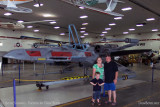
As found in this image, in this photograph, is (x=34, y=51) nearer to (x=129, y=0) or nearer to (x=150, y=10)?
(x=129, y=0)

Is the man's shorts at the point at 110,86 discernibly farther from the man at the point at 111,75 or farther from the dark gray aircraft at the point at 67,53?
the dark gray aircraft at the point at 67,53

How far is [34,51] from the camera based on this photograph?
271 inches

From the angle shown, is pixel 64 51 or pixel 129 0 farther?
pixel 129 0

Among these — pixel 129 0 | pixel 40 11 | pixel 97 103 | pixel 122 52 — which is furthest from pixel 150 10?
pixel 97 103

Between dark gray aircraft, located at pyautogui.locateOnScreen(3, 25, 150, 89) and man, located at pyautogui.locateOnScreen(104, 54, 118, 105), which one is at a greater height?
dark gray aircraft, located at pyautogui.locateOnScreen(3, 25, 150, 89)

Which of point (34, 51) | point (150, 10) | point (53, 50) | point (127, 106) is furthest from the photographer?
point (150, 10)

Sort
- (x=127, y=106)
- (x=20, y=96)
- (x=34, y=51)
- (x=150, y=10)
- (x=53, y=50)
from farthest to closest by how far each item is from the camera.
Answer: (x=150, y=10), (x=53, y=50), (x=34, y=51), (x=20, y=96), (x=127, y=106)

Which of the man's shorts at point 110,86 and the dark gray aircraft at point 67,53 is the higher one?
the dark gray aircraft at point 67,53

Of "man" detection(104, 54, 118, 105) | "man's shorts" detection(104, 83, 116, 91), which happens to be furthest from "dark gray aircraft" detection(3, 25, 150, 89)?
"man's shorts" detection(104, 83, 116, 91)

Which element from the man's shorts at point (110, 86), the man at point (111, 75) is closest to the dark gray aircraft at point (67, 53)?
the man at point (111, 75)

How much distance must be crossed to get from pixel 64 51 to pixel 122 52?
360cm

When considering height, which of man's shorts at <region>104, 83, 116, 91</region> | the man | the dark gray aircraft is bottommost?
man's shorts at <region>104, 83, 116, 91</region>

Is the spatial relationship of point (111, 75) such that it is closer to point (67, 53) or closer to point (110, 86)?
point (110, 86)

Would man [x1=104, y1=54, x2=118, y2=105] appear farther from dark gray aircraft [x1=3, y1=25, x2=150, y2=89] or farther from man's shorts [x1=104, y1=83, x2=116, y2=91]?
dark gray aircraft [x1=3, y1=25, x2=150, y2=89]
